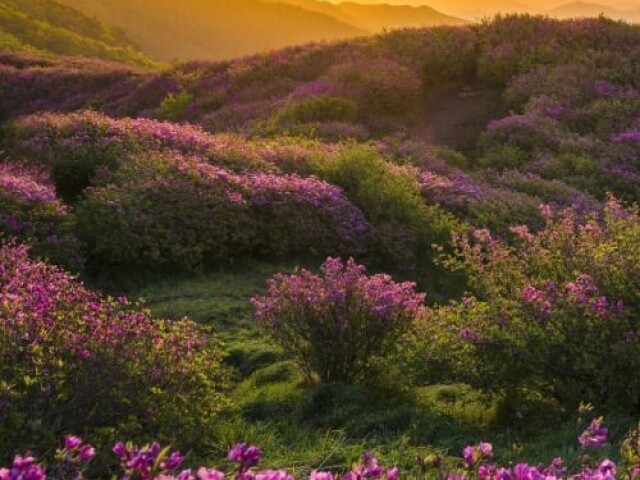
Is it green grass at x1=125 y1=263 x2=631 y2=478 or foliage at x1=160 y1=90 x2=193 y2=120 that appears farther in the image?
foliage at x1=160 y1=90 x2=193 y2=120

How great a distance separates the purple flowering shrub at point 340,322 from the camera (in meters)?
7.17

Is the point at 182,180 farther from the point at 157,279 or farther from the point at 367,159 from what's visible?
the point at 367,159

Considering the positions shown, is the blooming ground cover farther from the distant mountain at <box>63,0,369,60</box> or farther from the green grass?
the distant mountain at <box>63,0,369,60</box>

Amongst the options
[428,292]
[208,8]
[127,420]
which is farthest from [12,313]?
[208,8]

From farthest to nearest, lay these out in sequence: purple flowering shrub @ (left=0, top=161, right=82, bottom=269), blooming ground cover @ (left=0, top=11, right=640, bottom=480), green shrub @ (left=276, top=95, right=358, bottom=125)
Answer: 1. green shrub @ (left=276, top=95, right=358, bottom=125)
2. purple flowering shrub @ (left=0, top=161, right=82, bottom=269)
3. blooming ground cover @ (left=0, top=11, right=640, bottom=480)

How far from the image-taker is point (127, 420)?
5.60 metres

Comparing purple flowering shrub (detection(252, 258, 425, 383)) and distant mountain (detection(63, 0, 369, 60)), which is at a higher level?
distant mountain (detection(63, 0, 369, 60))

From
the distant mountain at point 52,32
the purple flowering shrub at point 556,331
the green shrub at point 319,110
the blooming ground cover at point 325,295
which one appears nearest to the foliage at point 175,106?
the blooming ground cover at point 325,295

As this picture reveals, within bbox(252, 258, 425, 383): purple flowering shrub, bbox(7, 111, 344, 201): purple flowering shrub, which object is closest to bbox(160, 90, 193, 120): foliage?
bbox(7, 111, 344, 201): purple flowering shrub

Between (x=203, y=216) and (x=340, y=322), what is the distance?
472cm

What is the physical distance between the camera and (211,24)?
12400 cm

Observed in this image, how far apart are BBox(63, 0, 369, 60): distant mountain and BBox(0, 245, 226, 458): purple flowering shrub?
93250mm

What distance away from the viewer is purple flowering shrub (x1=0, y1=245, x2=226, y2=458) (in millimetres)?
4988

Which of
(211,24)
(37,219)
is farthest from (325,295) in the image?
(211,24)
